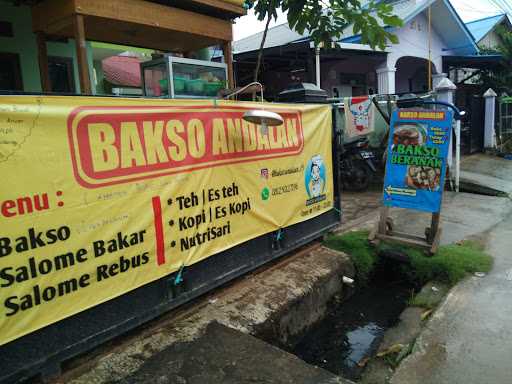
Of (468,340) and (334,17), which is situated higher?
(334,17)

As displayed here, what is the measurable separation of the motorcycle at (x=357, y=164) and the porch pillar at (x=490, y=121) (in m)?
7.91

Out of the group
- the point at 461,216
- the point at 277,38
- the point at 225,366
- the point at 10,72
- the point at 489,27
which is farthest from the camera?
the point at 489,27

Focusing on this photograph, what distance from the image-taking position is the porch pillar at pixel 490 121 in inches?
545

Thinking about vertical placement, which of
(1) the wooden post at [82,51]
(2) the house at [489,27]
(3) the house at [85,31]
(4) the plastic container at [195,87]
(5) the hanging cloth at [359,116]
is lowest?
(5) the hanging cloth at [359,116]

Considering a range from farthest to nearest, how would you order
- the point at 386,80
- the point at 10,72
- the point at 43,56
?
the point at 386,80, the point at 10,72, the point at 43,56

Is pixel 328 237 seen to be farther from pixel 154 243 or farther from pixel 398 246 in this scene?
pixel 154 243

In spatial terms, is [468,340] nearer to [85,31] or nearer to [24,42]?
[85,31]

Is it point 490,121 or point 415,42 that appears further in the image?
point 490,121

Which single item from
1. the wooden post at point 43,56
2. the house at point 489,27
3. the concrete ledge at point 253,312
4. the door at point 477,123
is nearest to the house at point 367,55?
the door at point 477,123

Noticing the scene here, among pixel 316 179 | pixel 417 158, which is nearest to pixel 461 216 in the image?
pixel 417 158

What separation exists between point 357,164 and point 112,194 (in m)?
7.05

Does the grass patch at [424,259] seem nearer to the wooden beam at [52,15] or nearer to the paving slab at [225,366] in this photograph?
the paving slab at [225,366]

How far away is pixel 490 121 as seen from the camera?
1388 cm

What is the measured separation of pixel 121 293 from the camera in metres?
2.59
